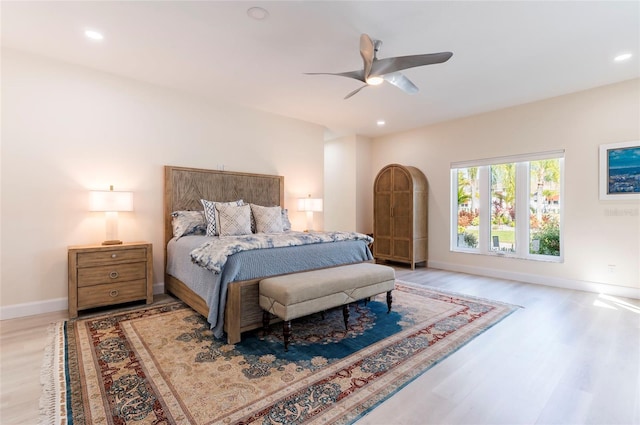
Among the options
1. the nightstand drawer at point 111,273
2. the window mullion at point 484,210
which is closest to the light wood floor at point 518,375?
the nightstand drawer at point 111,273

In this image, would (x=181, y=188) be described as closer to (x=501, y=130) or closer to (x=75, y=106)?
(x=75, y=106)

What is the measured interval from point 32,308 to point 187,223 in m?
1.71

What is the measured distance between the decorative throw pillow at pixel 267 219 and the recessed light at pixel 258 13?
2.29 meters

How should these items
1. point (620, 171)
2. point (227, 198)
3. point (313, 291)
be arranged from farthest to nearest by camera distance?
point (227, 198), point (620, 171), point (313, 291)

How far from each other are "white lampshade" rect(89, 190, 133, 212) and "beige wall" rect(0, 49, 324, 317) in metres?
0.36

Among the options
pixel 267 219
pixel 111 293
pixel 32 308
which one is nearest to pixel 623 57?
pixel 267 219

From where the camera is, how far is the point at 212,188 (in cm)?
430

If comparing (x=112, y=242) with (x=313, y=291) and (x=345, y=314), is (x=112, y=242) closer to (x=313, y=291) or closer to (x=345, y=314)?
(x=313, y=291)

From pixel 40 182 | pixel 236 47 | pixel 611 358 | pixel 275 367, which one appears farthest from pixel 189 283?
pixel 611 358

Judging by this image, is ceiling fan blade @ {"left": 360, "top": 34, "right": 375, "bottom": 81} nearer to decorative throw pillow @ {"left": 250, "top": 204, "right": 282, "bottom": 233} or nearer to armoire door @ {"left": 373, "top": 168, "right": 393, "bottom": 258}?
decorative throw pillow @ {"left": 250, "top": 204, "right": 282, "bottom": 233}

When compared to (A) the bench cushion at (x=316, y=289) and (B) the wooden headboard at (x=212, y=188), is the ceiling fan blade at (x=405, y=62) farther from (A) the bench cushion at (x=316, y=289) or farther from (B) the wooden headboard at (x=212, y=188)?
(B) the wooden headboard at (x=212, y=188)

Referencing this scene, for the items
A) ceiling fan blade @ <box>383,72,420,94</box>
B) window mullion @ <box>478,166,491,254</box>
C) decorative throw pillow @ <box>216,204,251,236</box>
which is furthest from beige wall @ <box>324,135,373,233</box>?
ceiling fan blade @ <box>383,72,420,94</box>

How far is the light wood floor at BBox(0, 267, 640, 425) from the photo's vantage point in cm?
160

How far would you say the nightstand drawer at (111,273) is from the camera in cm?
301
